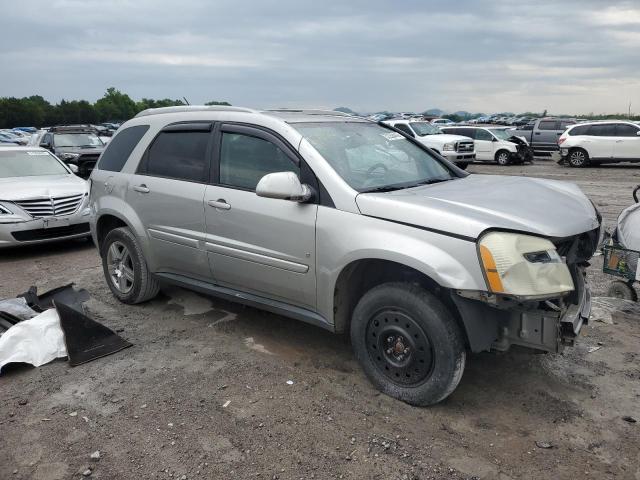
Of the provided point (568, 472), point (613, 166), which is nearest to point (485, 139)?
point (613, 166)

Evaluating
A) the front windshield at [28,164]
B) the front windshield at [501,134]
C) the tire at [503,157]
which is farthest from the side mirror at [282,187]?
the front windshield at [501,134]

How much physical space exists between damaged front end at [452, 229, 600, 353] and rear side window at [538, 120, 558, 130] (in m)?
24.7

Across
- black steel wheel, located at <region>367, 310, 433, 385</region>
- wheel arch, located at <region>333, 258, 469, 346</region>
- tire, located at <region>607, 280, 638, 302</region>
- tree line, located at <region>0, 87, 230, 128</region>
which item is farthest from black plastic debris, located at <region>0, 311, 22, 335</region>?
tree line, located at <region>0, 87, 230, 128</region>

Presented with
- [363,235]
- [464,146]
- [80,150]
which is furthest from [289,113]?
[464,146]

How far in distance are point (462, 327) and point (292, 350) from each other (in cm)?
154

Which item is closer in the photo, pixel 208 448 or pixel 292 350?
pixel 208 448

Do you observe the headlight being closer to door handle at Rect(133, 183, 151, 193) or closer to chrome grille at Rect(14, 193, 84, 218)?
door handle at Rect(133, 183, 151, 193)

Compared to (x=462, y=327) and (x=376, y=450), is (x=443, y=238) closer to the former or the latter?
(x=462, y=327)

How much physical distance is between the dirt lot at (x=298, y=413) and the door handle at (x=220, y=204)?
1.13 meters

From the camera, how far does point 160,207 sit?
4816 mm

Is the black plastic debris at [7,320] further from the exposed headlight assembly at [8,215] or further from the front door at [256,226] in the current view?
the exposed headlight assembly at [8,215]

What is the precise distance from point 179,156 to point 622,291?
4.25 meters

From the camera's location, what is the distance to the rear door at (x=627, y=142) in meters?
19.5

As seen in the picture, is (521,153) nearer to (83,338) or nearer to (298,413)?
(83,338)
